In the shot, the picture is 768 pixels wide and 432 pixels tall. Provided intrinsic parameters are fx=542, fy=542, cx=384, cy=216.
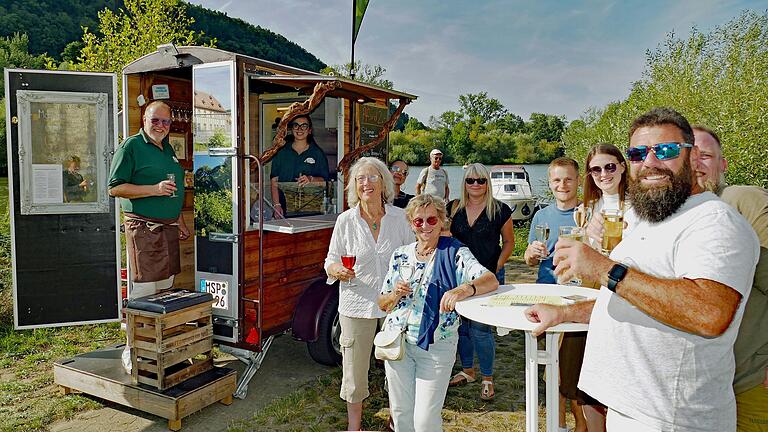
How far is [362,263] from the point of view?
3.27 metres

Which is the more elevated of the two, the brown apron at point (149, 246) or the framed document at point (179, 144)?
the framed document at point (179, 144)

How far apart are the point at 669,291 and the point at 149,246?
3.68 metres

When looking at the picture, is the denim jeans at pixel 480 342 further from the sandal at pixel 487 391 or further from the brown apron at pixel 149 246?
the brown apron at pixel 149 246

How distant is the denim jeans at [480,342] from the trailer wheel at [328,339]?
41.7 inches

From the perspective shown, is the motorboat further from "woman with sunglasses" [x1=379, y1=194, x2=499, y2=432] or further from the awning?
"woman with sunglasses" [x1=379, y1=194, x2=499, y2=432]

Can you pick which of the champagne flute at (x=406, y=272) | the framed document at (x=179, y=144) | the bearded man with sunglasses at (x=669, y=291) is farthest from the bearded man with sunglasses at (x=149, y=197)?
the bearded man with sunglasses at (x=669, y=291)

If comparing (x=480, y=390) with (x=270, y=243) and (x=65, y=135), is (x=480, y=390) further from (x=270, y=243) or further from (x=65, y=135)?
(x=65, y=135)

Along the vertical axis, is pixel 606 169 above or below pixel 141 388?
above

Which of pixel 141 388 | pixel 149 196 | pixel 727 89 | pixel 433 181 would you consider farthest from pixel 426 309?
pixel 727 89

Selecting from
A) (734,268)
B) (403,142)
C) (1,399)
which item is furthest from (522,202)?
(734,268)

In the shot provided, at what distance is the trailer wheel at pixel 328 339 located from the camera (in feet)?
14.7

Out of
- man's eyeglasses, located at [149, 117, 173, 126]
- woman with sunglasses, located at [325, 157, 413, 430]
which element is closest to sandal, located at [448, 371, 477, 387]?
woman with sunglasses, located at [325, 157, 413, 430]

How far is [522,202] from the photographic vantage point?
18.5 metres

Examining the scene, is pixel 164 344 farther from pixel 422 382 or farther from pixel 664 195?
pixel 664 195
